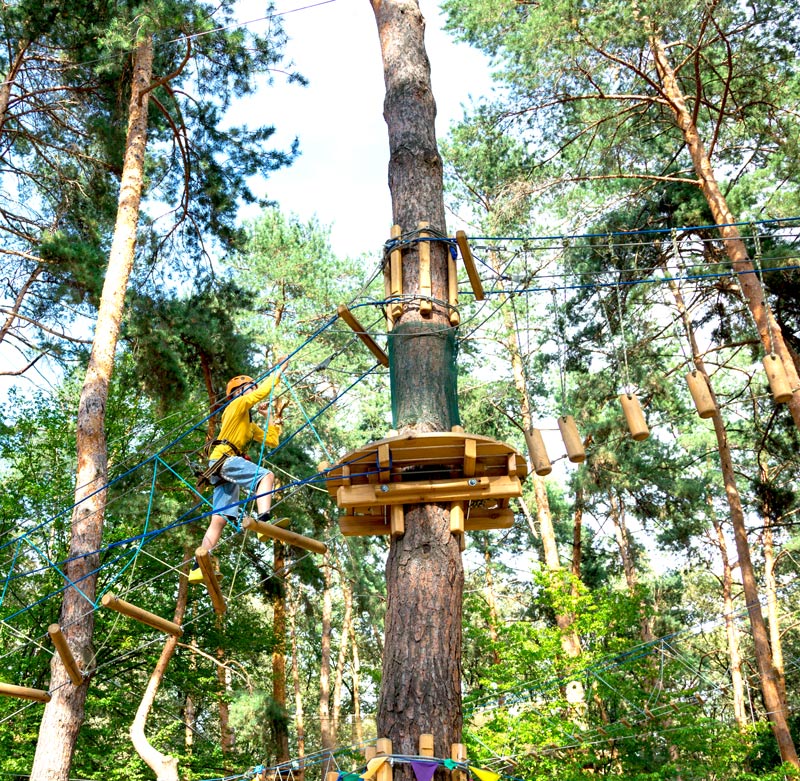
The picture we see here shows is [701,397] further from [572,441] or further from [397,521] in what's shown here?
[397,521]

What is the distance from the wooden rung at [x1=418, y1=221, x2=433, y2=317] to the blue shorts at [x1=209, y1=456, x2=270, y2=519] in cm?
128

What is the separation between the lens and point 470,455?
3654 mm

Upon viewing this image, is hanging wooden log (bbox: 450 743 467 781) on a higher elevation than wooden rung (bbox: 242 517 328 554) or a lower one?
lower

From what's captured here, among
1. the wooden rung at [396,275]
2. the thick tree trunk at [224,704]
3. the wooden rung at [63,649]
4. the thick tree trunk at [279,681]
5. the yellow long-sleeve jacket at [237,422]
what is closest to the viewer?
the wooden rung at [396,275]

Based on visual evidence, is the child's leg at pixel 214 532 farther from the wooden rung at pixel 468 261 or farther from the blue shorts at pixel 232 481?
the wooden rung at pixel 468 261

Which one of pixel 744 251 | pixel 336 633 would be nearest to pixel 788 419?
pixel 744 251

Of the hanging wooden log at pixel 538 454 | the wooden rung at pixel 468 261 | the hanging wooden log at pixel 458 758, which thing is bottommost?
the hanging wooden log at pixel 458 758

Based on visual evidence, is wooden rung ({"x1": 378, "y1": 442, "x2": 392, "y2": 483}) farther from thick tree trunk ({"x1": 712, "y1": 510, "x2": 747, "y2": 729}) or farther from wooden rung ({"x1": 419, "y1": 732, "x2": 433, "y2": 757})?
thick tree trunk ({"x1": 712, "y1": 510, "x2": 747, "y2": 729})

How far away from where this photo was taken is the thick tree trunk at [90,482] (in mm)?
6402

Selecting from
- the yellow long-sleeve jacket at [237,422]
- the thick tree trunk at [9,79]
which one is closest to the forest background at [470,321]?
the thick tree trunk at [9,79]

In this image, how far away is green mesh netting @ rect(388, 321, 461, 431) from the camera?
4047 mm

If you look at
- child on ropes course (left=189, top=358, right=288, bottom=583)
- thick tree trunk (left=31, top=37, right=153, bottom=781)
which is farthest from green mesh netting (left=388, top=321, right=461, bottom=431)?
thick tree trunk (left=31, top=37, right=153, bottom=781)

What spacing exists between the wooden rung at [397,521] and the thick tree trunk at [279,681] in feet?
26.1

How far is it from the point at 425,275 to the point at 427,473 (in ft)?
3.46
